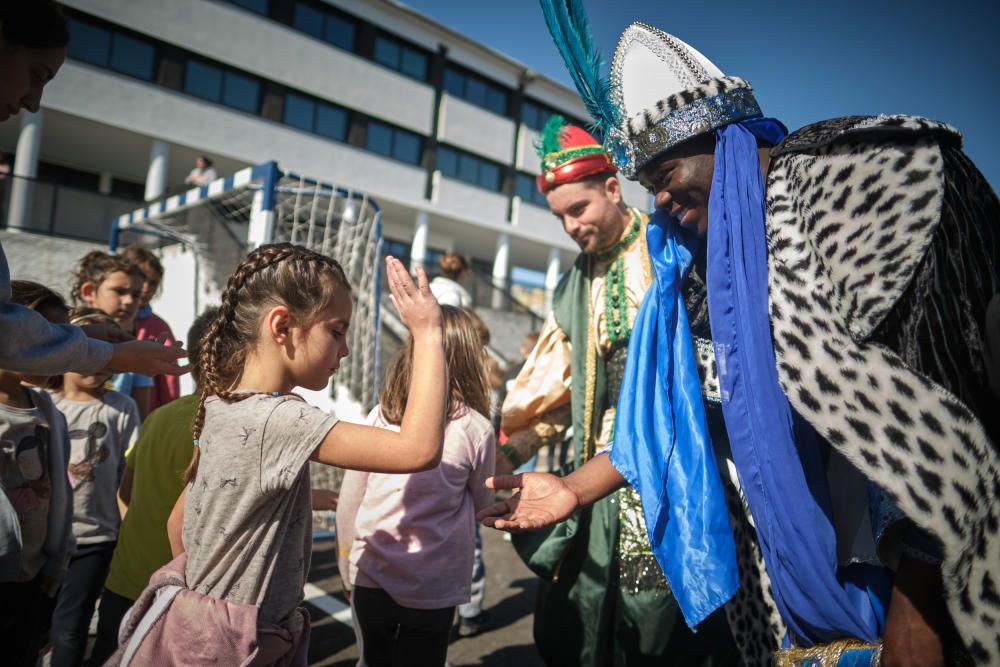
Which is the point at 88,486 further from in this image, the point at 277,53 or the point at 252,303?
the point at 277,53

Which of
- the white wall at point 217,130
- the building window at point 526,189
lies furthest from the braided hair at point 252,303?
the building window at point 526,189

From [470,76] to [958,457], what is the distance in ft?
76.8

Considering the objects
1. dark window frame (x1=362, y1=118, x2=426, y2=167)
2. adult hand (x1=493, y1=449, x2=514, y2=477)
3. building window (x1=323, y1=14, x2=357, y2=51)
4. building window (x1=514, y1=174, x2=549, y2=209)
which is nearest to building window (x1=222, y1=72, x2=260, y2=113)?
building window (x1=323, y1=14, x2=357, y2=51)

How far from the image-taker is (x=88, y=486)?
2.63 m

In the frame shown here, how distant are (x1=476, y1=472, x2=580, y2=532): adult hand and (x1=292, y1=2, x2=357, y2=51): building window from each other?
64.3 ft

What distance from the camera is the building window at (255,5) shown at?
662 inches

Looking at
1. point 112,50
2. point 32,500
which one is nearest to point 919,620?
point 32,500

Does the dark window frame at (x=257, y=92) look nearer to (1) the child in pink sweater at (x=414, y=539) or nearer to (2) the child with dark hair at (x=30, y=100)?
(2) the child with dark hair at (x=30, y=100)

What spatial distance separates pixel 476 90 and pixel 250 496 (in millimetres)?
23012

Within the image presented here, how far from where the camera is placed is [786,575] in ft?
4.15

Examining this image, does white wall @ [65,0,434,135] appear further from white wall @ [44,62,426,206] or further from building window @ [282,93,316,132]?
white wall @ [44,62,426,206]

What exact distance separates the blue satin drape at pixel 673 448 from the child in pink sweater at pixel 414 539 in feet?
2.25

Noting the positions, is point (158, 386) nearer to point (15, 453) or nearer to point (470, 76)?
point (15, 453)

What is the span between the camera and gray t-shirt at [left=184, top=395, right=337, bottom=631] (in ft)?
4.91
